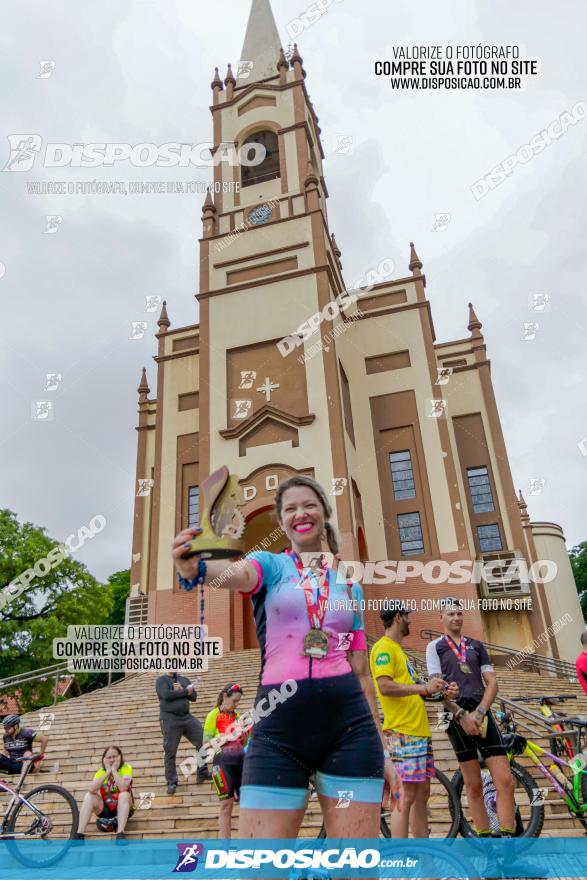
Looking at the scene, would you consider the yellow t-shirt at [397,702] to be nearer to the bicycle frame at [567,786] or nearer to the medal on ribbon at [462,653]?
the medal on ribbon at [462,653]

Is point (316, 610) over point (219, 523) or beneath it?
beneath

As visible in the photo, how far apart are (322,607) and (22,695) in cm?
2203

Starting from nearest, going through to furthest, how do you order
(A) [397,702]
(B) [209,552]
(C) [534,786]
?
Result: (B) [209,552]
(A) [397,702]
(C) [534,786]

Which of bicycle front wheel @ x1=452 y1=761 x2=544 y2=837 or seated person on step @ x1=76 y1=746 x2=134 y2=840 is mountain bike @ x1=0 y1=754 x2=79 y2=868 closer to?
seated person on step @ x1=76 y1=746 x2=134 y2=840

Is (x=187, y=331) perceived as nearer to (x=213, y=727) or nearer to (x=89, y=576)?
(x=89, y=576)

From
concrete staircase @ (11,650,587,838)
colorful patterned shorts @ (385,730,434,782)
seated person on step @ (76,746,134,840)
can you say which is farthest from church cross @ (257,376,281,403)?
colorful patterned shorts @ (385,730,434,782)

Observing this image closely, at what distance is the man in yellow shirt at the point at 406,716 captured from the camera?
4090 millimetres

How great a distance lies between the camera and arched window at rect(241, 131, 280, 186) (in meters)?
24.8

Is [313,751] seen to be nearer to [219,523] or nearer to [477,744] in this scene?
[219,523]

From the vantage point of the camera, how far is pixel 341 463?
720 inches

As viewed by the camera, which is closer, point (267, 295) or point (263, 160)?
point (267, 295)

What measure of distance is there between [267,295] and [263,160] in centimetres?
745

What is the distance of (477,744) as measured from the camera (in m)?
4.29

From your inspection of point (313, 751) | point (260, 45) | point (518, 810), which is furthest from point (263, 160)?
point (313, 751)
